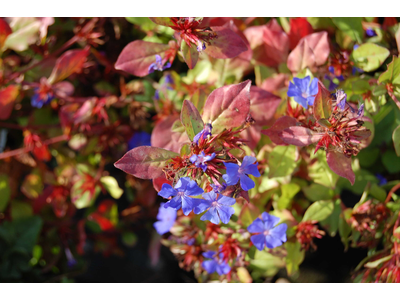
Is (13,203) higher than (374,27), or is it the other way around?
(374,27)

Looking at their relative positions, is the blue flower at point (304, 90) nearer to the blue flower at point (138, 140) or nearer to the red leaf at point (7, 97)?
the blue flower at point (138, 140)

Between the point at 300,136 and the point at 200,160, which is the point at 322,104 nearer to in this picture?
the point at 300,136

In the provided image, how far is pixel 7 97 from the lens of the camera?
121 cm

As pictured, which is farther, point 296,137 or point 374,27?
point 374,27

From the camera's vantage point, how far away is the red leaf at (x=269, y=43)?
1112mm

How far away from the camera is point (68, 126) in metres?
1.31

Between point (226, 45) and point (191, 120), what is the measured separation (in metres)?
0.28

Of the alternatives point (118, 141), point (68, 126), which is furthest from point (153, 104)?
point (68, 126)

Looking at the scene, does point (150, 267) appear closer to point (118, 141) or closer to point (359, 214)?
point (118, 141)

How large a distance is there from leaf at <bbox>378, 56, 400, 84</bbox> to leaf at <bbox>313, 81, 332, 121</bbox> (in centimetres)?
21

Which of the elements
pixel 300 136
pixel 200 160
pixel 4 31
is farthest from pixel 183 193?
pixel 4 31

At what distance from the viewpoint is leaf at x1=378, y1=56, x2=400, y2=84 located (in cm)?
90

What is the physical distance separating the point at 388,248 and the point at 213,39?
35.9 inches

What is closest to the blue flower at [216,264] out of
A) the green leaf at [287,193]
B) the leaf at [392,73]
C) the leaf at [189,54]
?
the green leaf at [287,193]
